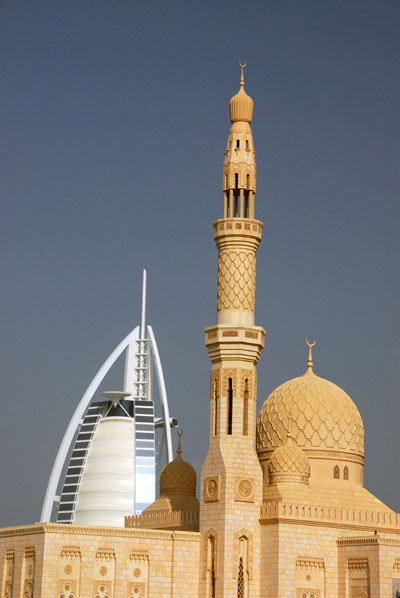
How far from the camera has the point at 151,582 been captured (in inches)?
1382

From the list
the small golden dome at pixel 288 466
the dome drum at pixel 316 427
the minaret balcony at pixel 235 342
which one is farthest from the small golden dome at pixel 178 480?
the minaret balcony at pixel 235 342

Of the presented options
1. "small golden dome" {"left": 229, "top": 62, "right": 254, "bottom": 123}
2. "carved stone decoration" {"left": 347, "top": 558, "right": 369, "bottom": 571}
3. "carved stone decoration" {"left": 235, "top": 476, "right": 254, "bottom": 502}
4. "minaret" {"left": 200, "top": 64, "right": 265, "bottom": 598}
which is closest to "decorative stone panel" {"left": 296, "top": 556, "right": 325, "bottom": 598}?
"carved stone decoration" {"left": 347, "top": 558, "right": 369, "bottom": 571}

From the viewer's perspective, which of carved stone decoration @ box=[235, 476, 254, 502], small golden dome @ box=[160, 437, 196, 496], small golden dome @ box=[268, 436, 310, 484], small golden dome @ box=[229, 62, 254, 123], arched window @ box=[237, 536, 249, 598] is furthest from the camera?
small golden dome @ box=[160, 437, 196, 496]

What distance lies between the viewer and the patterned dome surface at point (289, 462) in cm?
3784

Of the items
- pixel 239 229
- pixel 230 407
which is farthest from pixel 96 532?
pixel 239 229

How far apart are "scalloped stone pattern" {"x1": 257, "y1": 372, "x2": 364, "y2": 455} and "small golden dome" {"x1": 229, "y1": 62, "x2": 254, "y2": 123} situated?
30.6ft

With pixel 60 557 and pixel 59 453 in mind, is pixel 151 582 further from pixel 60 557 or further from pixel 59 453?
pixel 59 453

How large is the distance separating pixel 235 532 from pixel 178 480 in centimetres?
555

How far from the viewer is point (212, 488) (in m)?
35.5

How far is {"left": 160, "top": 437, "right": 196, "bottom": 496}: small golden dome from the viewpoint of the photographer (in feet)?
132

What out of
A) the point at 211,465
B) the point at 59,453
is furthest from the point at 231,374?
the point at 59,453

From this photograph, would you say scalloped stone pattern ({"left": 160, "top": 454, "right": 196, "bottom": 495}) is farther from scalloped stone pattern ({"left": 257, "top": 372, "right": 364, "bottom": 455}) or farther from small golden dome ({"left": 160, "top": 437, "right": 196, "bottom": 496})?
scalloped stone pattern ({"left": 257, "top": 372, "right": 364, "bottom": 455})

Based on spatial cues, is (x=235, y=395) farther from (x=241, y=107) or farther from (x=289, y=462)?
(x=241, y=107)

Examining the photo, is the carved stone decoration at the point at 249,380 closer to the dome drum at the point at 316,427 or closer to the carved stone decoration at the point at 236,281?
the carved stone decoration at the point at 236,281
